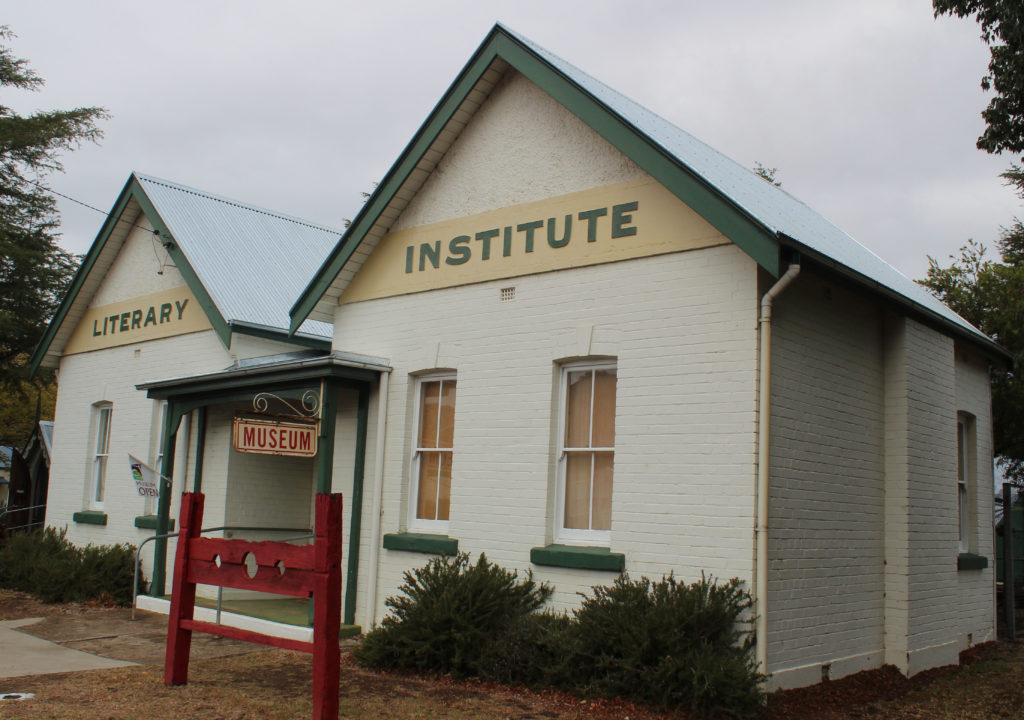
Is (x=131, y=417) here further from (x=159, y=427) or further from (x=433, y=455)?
(x=433, y=455)

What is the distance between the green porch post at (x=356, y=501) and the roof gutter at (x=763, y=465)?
5130mm

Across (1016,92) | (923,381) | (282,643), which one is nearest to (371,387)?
(282,643)

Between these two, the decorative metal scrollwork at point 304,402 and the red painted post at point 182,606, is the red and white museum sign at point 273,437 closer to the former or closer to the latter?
the decorative metal scrollwork at point 304,402

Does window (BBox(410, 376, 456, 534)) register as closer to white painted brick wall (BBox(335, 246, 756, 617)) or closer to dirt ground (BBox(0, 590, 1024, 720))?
white painted brick wall (BBox(335, 246, 756, 617))

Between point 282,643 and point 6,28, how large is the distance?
72.4 ft

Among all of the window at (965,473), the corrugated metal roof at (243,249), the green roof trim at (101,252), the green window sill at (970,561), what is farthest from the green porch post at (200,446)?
the window at (965,473)

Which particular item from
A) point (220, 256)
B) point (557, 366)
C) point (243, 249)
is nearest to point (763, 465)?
point (557, 366)

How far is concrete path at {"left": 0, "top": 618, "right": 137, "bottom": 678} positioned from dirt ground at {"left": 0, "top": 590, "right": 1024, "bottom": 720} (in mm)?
242

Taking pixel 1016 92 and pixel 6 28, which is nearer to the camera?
pixel 1016 92

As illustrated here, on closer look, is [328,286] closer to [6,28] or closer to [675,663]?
[675,663]

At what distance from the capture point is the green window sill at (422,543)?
415 inches

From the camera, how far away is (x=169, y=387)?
1331cm

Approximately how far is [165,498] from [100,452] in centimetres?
414

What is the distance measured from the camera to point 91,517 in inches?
641
